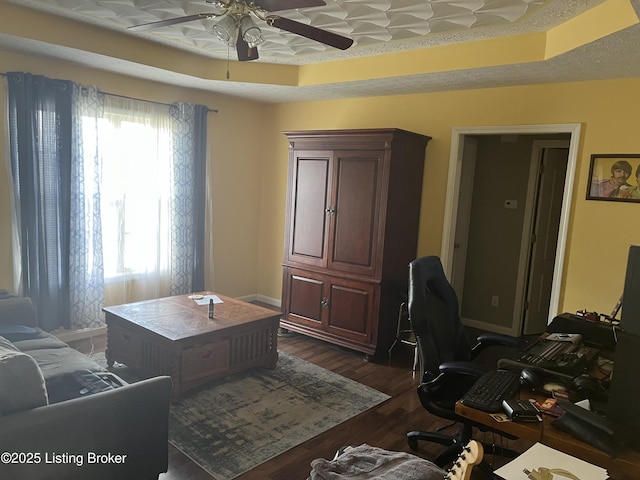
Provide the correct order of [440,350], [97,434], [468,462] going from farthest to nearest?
[440,350], [97,434], [468,462]

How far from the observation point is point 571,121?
3.53 m

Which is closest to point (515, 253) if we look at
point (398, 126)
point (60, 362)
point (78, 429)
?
point (398, 126)

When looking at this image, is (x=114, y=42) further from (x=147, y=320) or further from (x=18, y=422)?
(x=18, y=422)

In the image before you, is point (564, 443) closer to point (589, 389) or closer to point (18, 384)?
point (589, 389)

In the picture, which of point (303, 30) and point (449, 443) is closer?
point (303, 30)

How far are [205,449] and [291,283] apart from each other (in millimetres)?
2117

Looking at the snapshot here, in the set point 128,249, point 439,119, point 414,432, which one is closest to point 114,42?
point 128,249

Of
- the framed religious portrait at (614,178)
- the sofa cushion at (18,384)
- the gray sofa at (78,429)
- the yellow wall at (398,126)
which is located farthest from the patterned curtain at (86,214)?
the framed religious portrait at (614,178)

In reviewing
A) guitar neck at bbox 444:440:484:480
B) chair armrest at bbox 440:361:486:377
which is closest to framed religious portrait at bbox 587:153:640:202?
chair armrest at bbox 440:361:486:377

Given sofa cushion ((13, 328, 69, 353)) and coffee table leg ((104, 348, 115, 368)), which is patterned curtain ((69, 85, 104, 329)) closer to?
coffee table leg ((104, 348, 115, 368))

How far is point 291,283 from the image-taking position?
452cm

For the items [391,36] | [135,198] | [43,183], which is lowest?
[135,198]

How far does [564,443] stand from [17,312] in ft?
10.8

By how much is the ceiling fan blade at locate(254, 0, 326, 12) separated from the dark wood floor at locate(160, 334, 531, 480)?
2.26 metres
